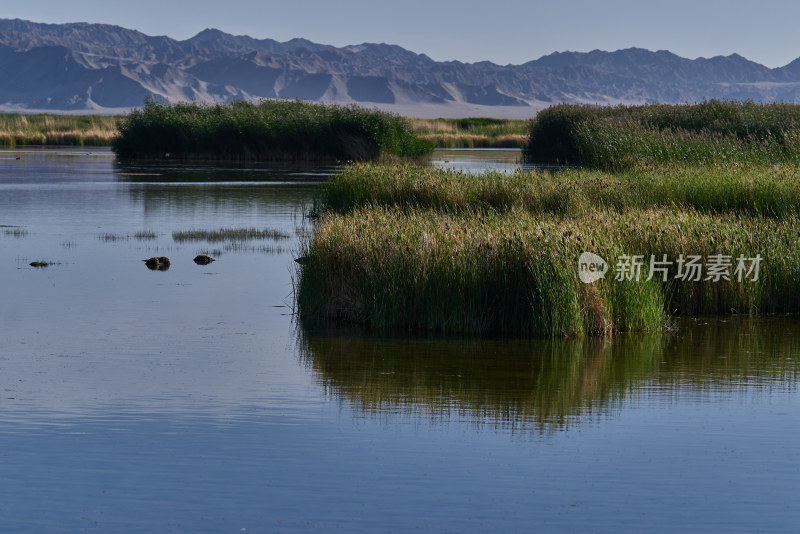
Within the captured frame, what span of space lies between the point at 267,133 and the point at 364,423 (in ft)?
155

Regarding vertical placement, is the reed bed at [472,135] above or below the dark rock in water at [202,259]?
above

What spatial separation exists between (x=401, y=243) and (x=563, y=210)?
23.4ft

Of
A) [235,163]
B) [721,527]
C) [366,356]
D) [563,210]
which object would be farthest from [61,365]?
[235,163]

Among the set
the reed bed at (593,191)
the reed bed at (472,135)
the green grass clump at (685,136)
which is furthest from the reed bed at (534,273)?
the reed bed at (472,135)

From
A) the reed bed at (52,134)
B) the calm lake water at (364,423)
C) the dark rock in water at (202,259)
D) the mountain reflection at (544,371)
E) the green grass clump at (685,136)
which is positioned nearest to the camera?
Answer: the calm lake water at (364,423)

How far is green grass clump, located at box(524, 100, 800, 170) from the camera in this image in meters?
→ 27.8

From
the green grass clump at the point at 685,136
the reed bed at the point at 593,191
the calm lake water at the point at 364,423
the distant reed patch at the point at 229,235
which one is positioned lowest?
the calm lake water at the point at 364,423

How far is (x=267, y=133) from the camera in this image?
55062mm

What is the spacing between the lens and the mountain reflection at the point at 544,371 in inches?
379
